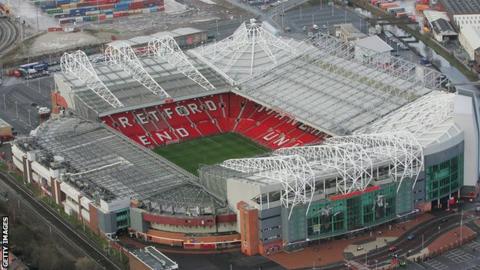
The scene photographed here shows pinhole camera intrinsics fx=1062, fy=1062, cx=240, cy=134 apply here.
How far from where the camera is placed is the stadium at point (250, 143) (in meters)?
81.2

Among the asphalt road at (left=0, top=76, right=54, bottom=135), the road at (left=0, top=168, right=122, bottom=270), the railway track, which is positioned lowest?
A: the asphalt road at (left=0, top=76, right=54, bottom=135)

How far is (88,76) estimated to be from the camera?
362 feet

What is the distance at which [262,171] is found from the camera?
82.6 metres

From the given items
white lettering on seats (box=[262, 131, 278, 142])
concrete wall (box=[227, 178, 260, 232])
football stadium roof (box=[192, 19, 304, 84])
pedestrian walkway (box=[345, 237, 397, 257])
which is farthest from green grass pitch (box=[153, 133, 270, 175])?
pedestrian walkway (box=[345, 237, 397, 257])

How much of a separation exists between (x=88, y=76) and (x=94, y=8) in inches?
2205

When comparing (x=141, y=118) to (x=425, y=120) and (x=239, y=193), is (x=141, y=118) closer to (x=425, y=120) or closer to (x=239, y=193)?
(x=239, y=193)

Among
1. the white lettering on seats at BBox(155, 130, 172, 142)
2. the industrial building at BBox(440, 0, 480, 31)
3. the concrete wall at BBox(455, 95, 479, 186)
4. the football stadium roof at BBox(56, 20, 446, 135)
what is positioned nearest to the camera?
the concrete wall at BBox(455, 95, 479, 186)

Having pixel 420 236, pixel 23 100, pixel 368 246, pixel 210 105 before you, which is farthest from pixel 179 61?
pixel 420 236

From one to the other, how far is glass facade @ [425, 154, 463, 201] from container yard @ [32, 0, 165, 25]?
85.6 meters

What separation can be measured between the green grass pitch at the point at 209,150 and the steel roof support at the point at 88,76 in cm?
734

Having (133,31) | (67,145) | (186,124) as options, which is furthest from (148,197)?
(133,31)

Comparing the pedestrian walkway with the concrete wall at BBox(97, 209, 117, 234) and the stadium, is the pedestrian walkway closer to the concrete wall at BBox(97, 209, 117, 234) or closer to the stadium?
the stadium

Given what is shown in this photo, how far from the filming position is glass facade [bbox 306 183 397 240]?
80.6m

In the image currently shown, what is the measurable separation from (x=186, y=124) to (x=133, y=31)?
47.3 m
